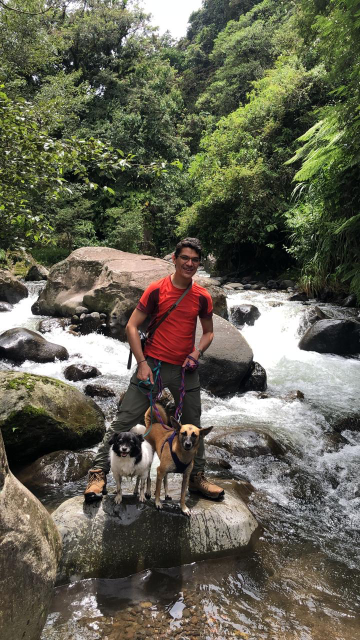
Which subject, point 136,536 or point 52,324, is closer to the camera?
point 136,536

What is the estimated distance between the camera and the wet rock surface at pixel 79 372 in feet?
29.4

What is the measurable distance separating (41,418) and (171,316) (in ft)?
9.23

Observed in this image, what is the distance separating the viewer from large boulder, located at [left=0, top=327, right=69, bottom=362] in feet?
31.0

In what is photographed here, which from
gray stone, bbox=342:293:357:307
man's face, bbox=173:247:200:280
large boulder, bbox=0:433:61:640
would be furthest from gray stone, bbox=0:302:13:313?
large boulder, bbox=0:433:61:640

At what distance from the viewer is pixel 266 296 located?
16250 millimetres

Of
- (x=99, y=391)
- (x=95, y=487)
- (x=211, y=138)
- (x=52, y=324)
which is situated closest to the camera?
(x=95, y=487)

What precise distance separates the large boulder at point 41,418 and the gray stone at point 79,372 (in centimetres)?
246

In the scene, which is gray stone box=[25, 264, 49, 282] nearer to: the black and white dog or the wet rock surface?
the wet rock surface

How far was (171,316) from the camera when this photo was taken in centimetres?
389

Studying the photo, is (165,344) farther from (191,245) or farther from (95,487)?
(95,487)

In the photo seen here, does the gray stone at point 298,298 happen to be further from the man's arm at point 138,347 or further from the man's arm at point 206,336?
the man's arm at point 138,347

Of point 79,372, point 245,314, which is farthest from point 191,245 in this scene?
point 245,314

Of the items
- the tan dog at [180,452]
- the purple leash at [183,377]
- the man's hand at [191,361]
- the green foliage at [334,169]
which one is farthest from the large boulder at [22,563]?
the green foliage at [334,169]

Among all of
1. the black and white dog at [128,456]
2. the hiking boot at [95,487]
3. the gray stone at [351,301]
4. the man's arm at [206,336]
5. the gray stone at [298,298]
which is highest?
the man's arm at [206,336]
